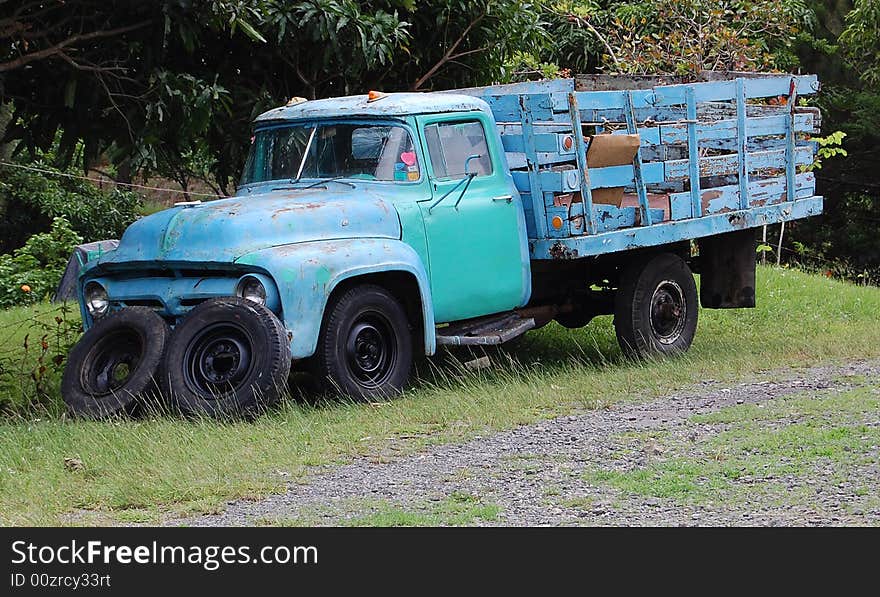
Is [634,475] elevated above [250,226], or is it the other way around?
[250,226]

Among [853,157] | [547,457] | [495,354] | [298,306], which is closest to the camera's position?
[547,457]

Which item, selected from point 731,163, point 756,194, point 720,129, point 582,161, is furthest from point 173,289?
point 756,194

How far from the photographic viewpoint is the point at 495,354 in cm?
1168

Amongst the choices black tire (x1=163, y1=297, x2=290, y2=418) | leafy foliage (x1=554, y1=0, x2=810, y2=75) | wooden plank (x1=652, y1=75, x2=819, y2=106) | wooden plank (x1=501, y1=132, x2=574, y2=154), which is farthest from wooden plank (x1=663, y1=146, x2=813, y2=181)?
leafy foliage (x1=554, y1=0, x2=810, y2=75)

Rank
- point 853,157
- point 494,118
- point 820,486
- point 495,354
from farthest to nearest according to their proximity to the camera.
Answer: point 853,157 → point 495,354 → point 494,118 → point 820,486

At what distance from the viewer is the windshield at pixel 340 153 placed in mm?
9375

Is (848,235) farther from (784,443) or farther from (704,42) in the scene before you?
(784,443)

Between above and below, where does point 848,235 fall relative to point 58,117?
below

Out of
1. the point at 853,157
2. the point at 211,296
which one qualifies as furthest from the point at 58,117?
the point at 853,157

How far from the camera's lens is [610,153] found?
10.2 metres

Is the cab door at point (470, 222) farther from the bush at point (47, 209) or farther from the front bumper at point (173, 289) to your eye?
the bush at point (47, 209)

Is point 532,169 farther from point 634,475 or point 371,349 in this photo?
point 634,475

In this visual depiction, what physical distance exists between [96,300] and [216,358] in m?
1.29

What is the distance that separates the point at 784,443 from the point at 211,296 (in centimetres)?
370
